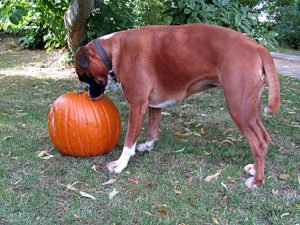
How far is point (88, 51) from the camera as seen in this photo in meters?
3.76

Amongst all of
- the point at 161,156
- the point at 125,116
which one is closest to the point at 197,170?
the point at 161,156

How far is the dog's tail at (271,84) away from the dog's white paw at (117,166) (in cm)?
139

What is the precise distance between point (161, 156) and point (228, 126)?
142 centimetres

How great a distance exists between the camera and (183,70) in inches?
142

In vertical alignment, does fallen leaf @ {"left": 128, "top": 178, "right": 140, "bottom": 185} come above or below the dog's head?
below

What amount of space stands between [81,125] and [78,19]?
4.38 metres

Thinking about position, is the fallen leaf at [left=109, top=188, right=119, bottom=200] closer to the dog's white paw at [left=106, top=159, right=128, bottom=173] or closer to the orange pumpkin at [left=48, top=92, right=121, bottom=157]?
the dog's white paw at [left=106, top=159, right=128, bottom=173]

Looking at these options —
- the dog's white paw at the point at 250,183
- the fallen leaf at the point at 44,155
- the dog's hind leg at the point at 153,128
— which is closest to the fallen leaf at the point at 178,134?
the dog's hind leg at the point at 153,128

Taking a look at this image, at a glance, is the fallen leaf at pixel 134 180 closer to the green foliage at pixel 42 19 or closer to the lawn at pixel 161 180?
the lawn at pixel 161 180

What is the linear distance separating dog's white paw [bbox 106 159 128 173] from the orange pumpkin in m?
0.29

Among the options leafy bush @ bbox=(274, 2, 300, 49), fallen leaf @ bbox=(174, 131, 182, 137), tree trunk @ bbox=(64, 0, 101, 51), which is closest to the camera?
fallen leaf @ bbox=(174, 131, 182, 137)

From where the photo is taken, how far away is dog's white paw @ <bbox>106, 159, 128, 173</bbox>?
3.65m

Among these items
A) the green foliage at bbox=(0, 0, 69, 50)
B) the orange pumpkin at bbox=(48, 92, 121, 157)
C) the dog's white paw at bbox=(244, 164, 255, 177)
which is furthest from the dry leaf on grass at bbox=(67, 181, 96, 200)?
the green foliage at bbox=(0, 0, 69, 50)

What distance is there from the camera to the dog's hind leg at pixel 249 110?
3.23m
